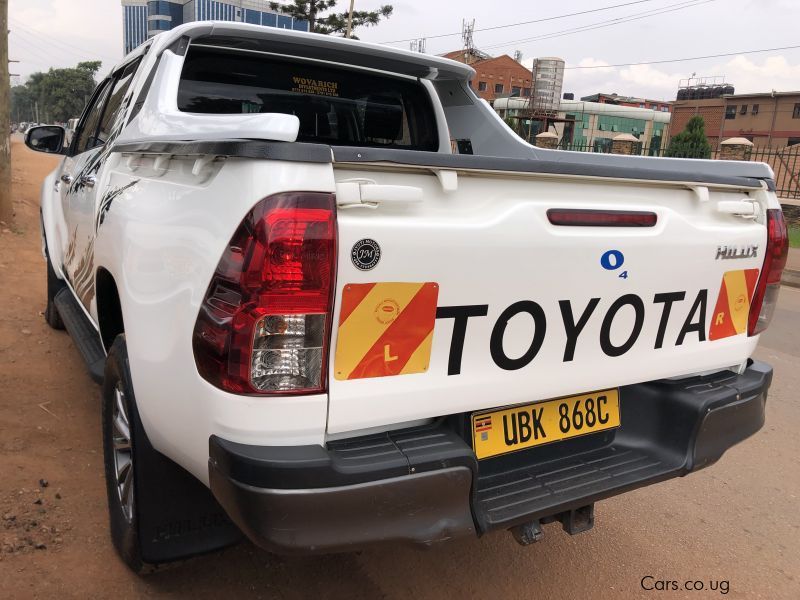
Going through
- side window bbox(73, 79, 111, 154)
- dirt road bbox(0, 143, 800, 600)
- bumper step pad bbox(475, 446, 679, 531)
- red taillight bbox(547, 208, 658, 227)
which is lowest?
dirt road bbox(0, 143, 800, 600)

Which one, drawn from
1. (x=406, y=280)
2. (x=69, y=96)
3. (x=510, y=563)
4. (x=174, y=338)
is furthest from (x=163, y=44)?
(x=69, y=96)

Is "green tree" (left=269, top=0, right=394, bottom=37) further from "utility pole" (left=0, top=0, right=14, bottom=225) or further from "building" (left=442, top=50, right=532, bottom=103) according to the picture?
"building" (left=442, top=50, right=532, bottom=103)

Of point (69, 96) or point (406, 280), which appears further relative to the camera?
point (69, 96)

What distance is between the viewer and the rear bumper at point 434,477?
1553mm

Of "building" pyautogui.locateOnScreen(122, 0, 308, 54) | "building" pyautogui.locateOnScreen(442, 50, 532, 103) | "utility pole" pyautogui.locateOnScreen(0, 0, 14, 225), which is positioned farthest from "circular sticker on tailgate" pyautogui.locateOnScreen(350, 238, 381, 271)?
"building" pyautogui.locateOnScreen(442, 50, 532, 103)

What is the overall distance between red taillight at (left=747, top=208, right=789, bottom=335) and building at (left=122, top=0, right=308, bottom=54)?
3468cm

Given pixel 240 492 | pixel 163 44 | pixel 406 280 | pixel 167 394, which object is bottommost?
pixel 240 492

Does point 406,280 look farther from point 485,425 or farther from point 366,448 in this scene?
point 485,425

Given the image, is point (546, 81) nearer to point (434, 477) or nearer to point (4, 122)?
point (4, 122)

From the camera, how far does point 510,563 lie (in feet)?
8.70

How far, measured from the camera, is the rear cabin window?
3215 millimetres

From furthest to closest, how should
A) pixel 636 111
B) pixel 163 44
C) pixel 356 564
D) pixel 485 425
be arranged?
pixel 636 111 → pixel 163 44 → pixel 356 564 → pixel 485 425

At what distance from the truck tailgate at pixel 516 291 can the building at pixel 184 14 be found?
114 ft

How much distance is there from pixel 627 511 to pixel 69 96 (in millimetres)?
110189
